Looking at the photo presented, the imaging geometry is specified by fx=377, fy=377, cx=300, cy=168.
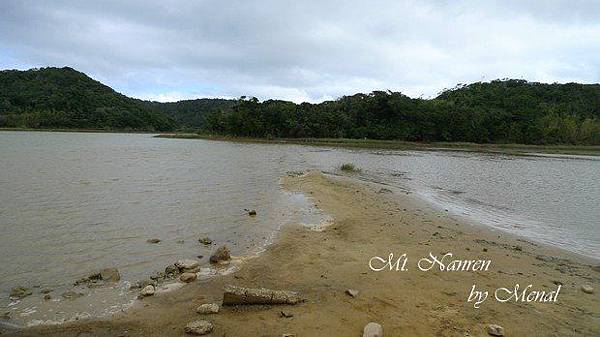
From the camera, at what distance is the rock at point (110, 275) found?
6566mm

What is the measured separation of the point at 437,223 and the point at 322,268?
232 inches

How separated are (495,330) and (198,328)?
3.77 metres

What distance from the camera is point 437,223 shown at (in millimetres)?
11727

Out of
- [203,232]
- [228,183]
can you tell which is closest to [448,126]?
[228,183]

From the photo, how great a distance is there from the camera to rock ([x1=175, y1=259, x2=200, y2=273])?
7066 mm

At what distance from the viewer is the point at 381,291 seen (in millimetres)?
6129

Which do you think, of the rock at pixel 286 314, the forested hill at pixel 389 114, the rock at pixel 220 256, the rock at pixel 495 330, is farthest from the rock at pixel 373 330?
the forested hill at pixel 389 114

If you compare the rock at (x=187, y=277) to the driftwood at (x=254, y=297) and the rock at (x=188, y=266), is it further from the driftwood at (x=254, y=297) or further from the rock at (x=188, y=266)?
the driftwood at (x=254, y=297)

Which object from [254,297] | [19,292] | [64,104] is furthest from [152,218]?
[64,104]

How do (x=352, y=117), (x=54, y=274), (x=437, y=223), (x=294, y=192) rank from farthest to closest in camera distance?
1. (x=352, y=117)
2. (x=294, y=192)
3. (x=437, y=223)
4. (x=54, y=274)

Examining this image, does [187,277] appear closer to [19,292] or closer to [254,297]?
[254,297]

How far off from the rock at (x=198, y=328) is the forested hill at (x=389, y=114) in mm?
91414

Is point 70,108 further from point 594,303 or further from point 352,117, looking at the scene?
point 594,303

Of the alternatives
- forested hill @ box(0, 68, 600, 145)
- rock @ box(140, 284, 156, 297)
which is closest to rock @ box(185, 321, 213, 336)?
rock @ box(140, 284, 156, 297)
